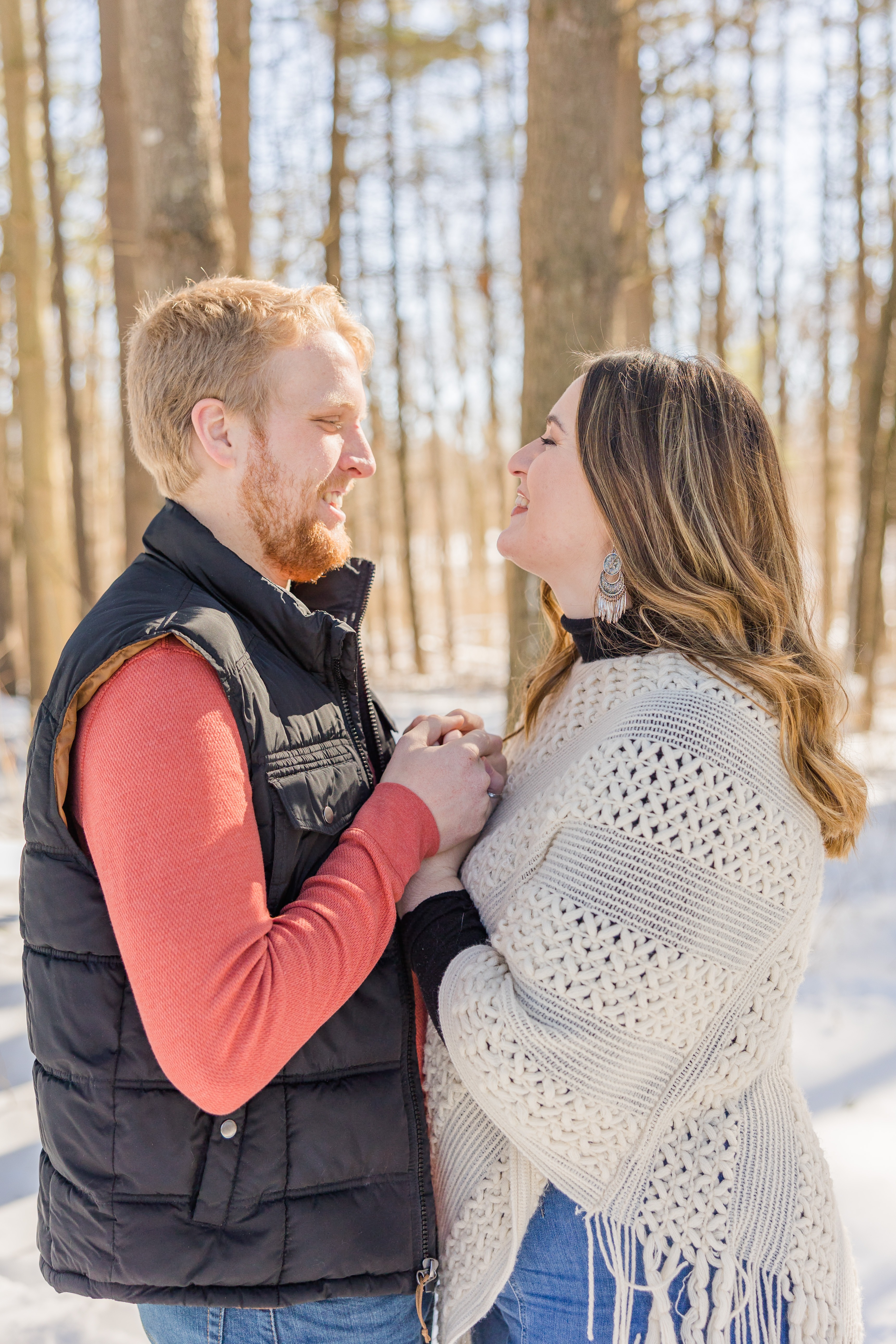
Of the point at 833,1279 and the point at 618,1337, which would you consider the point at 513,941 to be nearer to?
the point at 618,1337

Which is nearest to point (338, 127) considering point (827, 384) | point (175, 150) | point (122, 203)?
point (122, 203)

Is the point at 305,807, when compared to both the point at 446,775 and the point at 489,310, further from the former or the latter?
the point at 489,310

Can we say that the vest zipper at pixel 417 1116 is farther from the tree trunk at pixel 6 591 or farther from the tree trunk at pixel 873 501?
the tree trunk at pixel 6 591

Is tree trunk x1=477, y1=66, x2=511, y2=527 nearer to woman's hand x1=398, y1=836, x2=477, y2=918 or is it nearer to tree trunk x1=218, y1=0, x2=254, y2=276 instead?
tree trunk x1=218, y1=0, x2=254, y2=276

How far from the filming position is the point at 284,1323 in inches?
56.2

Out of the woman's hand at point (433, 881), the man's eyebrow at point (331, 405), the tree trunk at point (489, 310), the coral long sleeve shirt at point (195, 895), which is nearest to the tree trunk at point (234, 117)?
the man's eyebrow at point (331, 405)

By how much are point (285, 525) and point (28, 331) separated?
5476 millimetres

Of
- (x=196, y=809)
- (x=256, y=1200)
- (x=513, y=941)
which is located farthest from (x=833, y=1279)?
(x=196, y=809)

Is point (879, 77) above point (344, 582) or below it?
above

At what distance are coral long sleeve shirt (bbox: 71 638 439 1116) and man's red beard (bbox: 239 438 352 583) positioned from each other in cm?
41

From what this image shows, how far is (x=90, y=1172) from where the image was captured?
1354mm

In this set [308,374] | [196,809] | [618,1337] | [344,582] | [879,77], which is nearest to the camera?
[196,809]

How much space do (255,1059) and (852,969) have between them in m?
4.52

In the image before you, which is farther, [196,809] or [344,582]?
[344,582]
